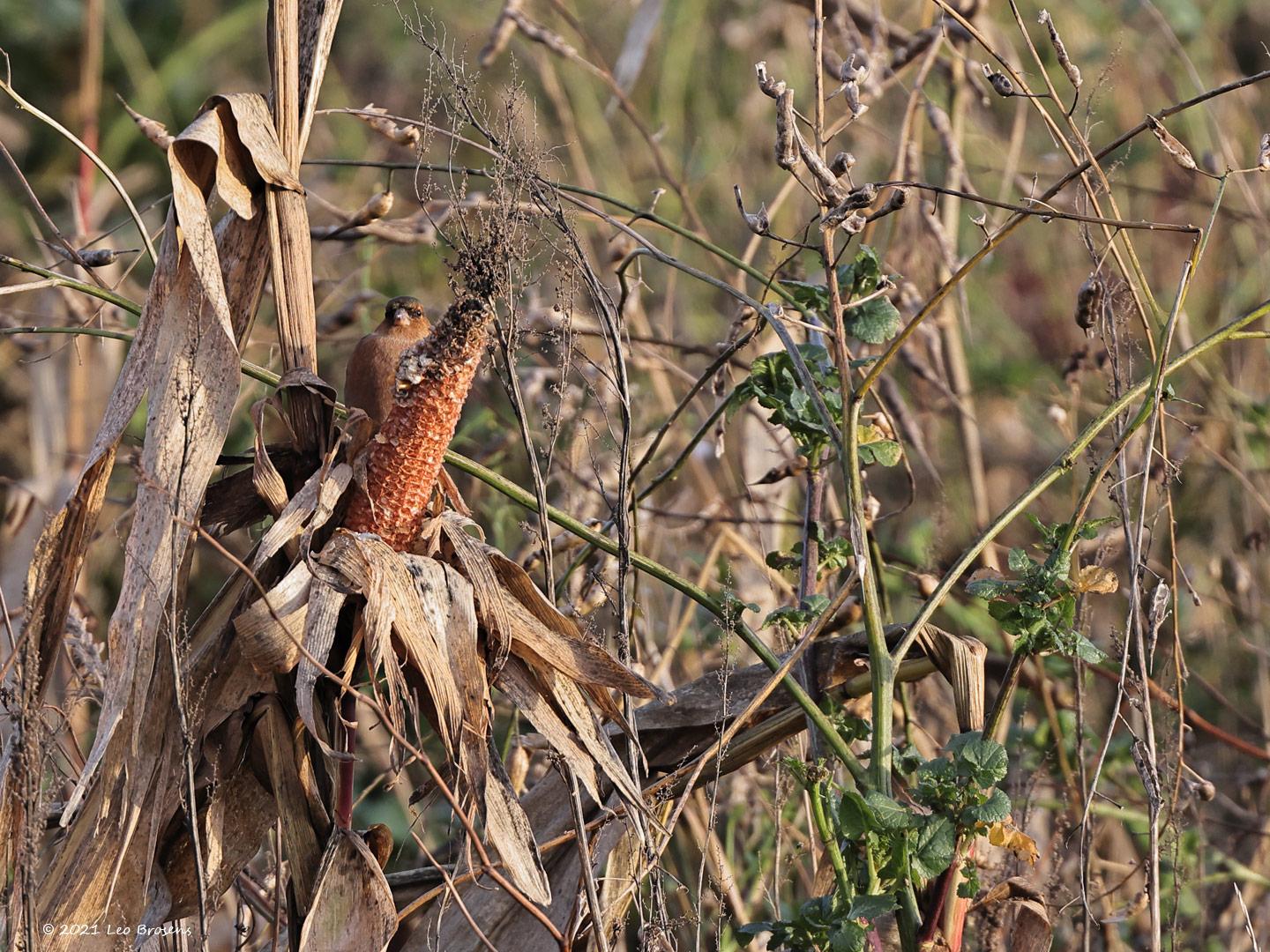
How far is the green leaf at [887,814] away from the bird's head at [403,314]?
0.87 metres

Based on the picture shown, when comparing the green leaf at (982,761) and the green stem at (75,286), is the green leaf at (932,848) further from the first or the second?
the green stem at (75,286)

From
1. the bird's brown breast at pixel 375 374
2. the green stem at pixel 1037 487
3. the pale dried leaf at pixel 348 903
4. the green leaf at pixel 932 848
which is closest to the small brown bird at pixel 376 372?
the bird's brown breast at pixel 375 374

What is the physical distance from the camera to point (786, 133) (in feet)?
4.15

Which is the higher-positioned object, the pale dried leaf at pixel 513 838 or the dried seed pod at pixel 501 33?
the dried seed pod at pixel 501 33

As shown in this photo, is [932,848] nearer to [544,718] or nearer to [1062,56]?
[544,718]

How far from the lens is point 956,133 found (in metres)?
2.55

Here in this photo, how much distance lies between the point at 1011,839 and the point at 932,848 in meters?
0.15

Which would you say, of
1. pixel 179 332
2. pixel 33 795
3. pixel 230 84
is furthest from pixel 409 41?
pixel 33 795

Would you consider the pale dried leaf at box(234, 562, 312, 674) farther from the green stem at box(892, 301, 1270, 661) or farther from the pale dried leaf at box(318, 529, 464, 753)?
the green stem at box(892, 301, 1270, 661)

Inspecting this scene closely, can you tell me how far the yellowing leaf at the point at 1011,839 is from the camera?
1.38 m

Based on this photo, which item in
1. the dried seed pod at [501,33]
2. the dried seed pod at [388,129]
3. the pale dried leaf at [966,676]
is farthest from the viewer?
the dried seed pod at [501,33]

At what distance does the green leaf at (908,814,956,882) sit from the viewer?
1294 millimetres

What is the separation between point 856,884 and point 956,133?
5.51 ft

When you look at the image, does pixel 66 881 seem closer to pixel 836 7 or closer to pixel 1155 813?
pixel 1155 813
